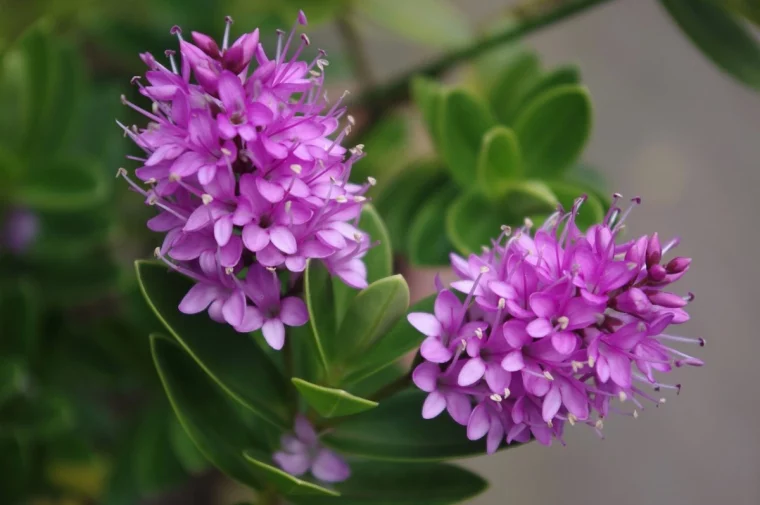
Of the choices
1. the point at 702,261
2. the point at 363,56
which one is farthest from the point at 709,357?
the point at 363,56

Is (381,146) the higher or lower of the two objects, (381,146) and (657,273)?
the lower

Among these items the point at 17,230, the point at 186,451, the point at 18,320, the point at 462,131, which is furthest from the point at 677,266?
the point at 17,230

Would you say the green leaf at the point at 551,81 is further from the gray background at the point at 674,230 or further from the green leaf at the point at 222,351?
the gray background at the point at 674,230

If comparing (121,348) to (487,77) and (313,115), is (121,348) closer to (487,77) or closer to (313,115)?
(313,115)

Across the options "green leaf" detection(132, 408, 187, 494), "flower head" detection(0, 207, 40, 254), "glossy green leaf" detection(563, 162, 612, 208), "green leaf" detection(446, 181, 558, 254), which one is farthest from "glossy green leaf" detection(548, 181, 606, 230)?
"flower head" detection(0, 207, 40, 254)

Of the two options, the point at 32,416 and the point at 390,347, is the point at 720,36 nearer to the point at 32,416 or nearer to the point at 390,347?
the point at 390,347

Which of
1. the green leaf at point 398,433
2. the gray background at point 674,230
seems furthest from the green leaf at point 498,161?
the gray background at point 674,230
